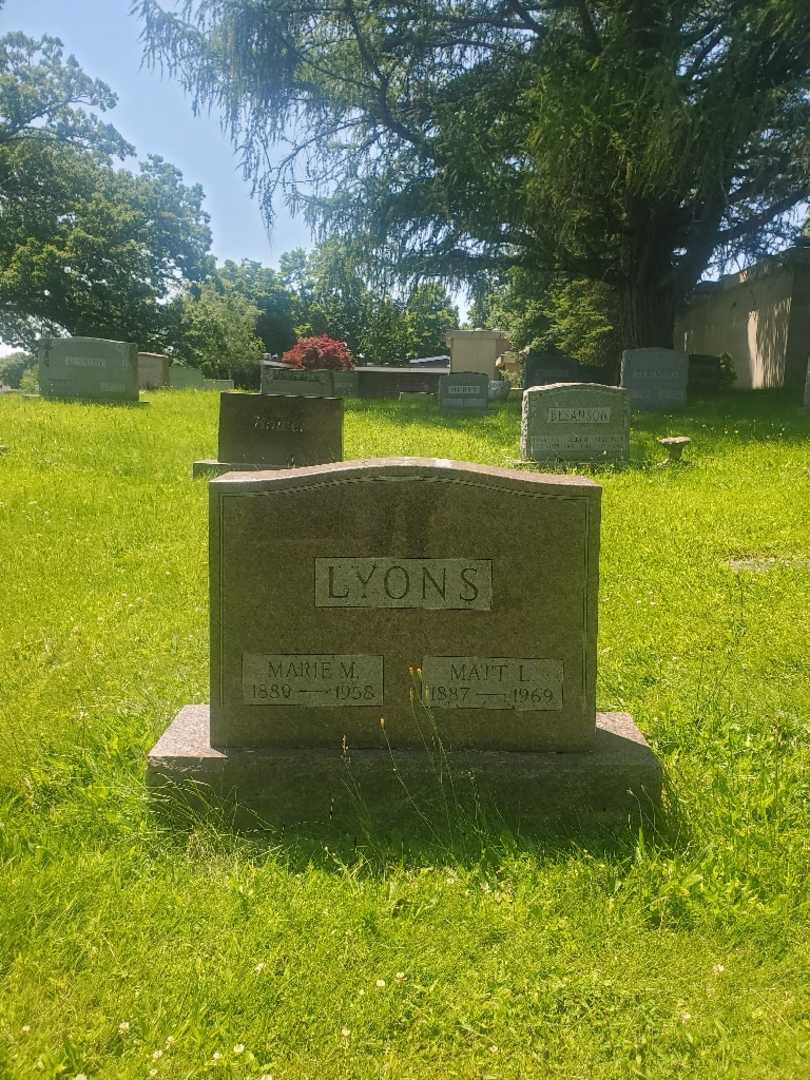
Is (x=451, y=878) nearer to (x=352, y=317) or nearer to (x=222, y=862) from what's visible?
(x=222, y=862)

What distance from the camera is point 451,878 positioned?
269 cm

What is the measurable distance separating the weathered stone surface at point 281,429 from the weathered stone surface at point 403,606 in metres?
6.78

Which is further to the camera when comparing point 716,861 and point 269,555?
point 269,555

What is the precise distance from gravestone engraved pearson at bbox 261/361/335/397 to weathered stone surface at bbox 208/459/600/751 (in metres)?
17.5

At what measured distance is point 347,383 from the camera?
2694cm

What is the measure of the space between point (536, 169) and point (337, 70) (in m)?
4.94

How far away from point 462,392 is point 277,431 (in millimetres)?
9453

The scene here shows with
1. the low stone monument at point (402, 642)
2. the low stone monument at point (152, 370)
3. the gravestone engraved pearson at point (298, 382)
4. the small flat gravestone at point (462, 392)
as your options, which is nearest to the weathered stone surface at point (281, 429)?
the low stone monument at point (402, 642)

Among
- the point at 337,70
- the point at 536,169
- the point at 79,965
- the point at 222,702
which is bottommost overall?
the point at 79,965

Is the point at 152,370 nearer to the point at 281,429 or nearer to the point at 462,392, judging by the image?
the point at 462,392

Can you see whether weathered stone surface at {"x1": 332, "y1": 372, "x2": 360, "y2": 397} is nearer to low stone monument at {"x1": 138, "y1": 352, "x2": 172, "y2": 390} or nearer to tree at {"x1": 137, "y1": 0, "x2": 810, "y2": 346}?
low stone monument at {"x1": 138, "y1": 352, "x2": 172, "y2": 390}

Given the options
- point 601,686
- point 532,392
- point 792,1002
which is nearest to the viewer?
point 792,1002

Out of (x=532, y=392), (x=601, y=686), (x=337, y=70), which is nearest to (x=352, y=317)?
(x=337, y=70)

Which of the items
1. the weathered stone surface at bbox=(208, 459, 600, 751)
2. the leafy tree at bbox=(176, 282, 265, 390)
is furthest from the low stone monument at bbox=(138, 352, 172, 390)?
the weathered stone surface at bbox=(208, 459, 600, 751)
